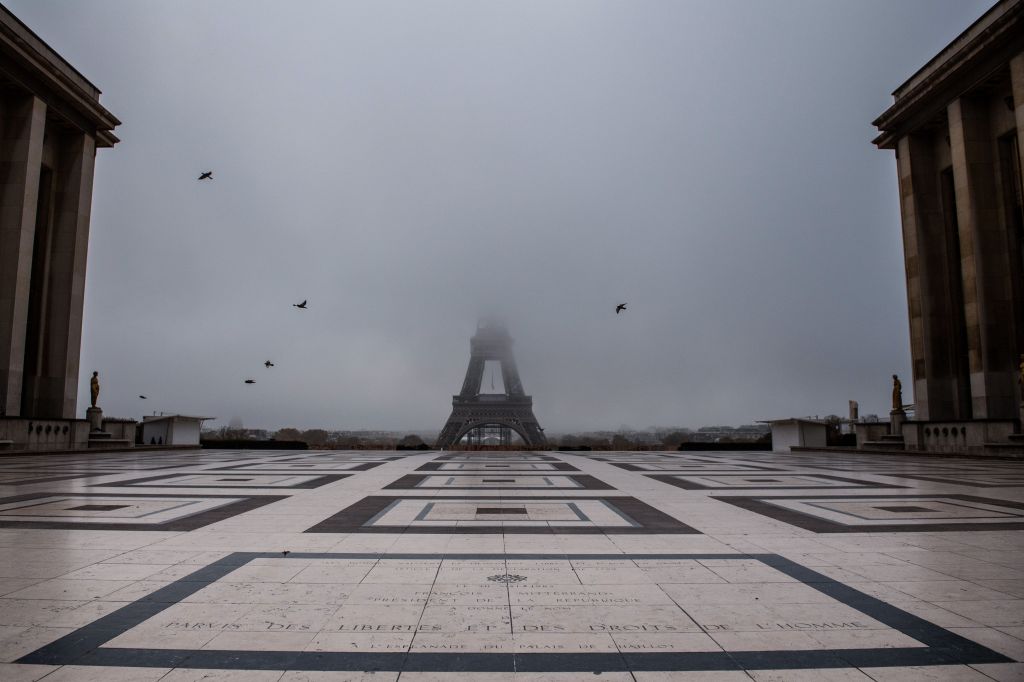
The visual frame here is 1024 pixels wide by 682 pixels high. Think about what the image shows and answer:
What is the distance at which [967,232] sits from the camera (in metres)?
25.7

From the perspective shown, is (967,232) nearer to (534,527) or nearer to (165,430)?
(534,527)

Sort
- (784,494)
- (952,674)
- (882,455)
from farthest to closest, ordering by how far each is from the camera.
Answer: (882,455) → (784,494) → (952,674)

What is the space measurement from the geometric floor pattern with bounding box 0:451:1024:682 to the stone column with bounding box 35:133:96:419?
78.0ft

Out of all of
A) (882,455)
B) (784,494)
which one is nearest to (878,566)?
(784,494)

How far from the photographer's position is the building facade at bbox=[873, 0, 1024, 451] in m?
24.1

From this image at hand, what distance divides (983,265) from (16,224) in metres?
42.0

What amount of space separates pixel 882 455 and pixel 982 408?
476cm

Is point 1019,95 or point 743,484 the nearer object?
point 743,484

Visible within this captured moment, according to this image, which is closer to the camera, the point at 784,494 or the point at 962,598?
the point at 962,598

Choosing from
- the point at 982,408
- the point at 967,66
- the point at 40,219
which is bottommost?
the point at 982,408

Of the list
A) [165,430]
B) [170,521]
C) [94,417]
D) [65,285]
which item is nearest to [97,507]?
[170,521]

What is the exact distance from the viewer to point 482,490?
1107 cm

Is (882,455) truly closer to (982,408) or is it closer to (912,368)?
(982,408)

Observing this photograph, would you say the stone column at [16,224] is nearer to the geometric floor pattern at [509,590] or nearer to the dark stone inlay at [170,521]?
the dark stone inlay at [170,521]
